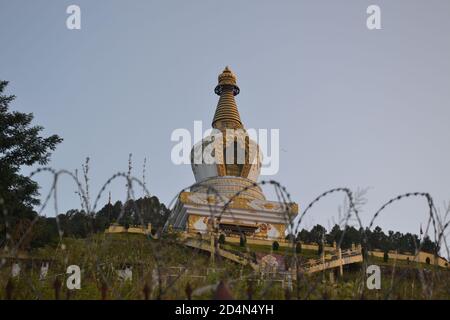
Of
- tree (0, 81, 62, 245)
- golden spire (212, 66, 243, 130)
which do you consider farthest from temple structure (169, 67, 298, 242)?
tree (0, 81, 62, 245)

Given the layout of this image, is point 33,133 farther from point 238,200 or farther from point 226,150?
point 226,150

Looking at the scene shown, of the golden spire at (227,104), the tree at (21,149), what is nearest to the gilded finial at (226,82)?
the golden spire at (227,104)

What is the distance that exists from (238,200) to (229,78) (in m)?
17.4

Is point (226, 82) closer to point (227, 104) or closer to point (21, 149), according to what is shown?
point (227, 104)

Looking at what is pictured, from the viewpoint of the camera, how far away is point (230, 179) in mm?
43250

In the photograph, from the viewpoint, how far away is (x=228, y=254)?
25656 mm

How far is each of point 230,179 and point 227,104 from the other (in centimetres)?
1081

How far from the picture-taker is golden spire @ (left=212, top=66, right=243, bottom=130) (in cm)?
5041

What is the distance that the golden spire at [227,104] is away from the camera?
165ft

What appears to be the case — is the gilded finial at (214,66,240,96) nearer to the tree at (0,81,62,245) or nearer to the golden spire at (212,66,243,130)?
the golden spire at (212,66,243,130)

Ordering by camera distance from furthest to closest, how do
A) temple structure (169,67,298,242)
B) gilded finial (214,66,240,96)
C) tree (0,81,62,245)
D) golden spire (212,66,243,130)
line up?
gilded finial (214,66,240,96)
golden spire (212,66,243,130)
temple structure (169,67,298,242)
tree (0,81,62,245)

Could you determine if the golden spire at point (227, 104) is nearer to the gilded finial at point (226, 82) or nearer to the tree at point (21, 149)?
the gilded finial at point (226, 82)
